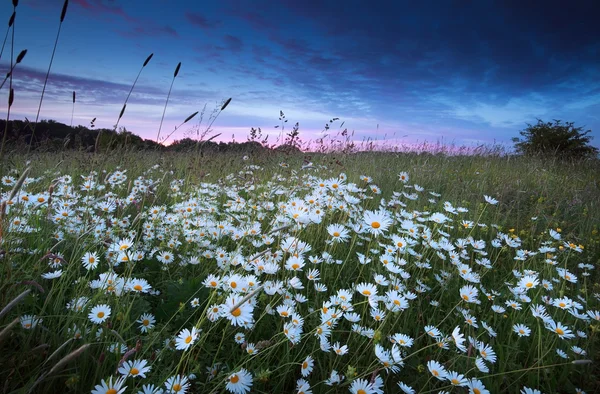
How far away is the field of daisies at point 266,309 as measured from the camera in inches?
45.0

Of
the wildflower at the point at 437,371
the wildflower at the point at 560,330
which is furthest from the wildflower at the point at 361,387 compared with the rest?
the wildflower at the point at 560,330

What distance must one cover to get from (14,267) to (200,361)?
102cm

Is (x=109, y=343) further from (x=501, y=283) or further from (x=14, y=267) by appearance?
(x=501, y=283)

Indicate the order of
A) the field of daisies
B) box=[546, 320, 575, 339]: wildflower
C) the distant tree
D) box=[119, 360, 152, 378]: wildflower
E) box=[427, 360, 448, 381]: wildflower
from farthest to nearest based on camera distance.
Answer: the distant tree
box=[546, 320, 575, 339]: wildflower
box=[427, 360, 448, 381]: wildflower
the field of daisies
box=[119, 360, 152, 378]: wildflower

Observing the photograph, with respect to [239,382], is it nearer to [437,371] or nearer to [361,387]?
[361,387]

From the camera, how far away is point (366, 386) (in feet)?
3.84

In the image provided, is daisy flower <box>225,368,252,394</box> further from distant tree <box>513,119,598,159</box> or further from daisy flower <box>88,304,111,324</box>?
distant tree <box>513,119,598,159</box>

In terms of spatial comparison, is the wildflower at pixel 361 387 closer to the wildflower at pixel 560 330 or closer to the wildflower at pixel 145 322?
the wildflower at pixel 145 322

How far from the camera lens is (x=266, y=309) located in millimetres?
1330

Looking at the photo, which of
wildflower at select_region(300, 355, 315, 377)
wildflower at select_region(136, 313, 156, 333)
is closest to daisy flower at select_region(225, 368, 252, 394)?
wildflower at select_region(300, 355, 315, 377)

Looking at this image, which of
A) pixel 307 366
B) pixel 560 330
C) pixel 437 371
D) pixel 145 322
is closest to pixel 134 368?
pixel 145 322

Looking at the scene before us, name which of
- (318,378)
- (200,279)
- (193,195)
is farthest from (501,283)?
(193,195)

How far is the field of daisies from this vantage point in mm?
1143

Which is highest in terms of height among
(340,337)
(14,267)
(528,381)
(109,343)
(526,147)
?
(526,147)
